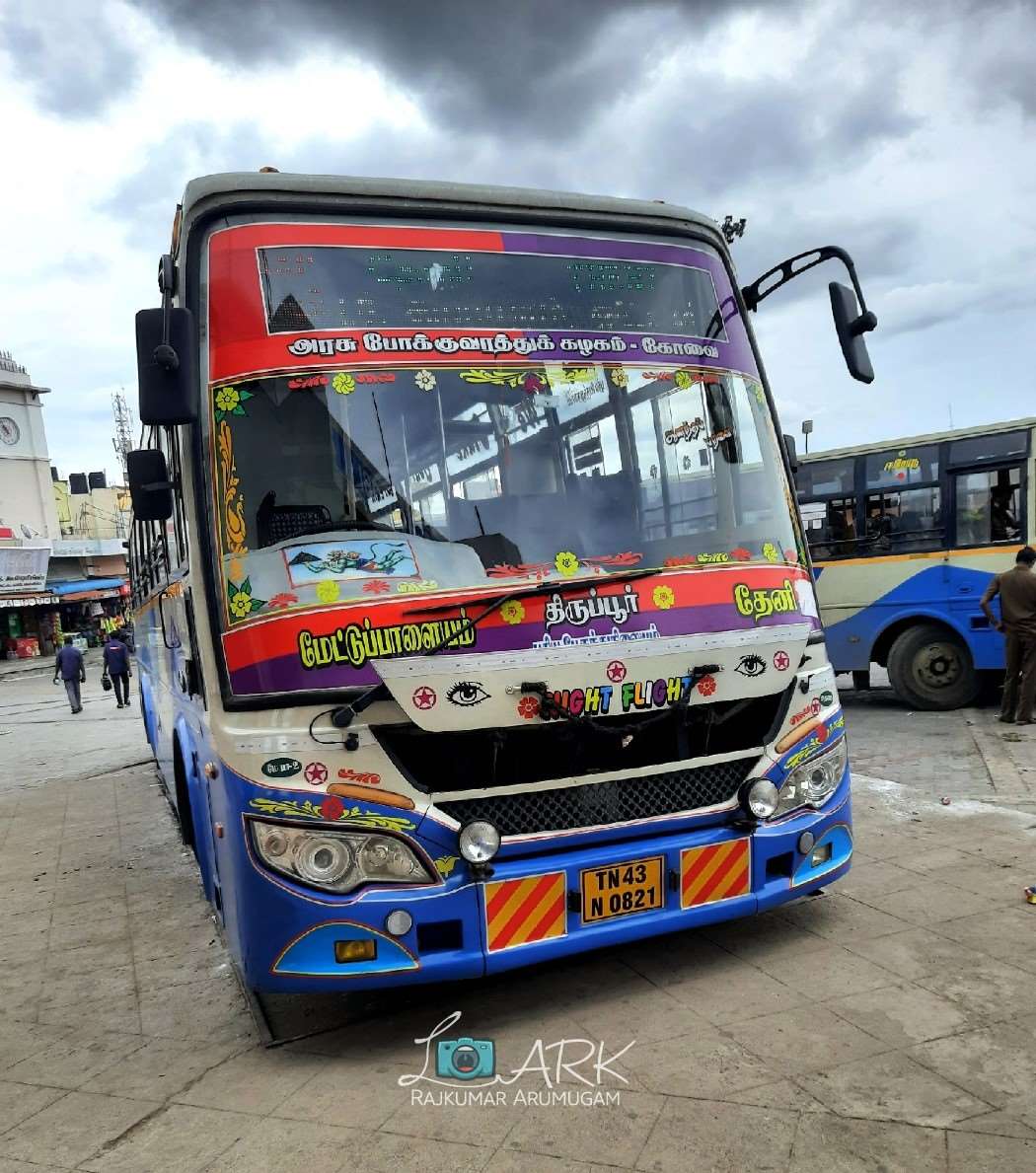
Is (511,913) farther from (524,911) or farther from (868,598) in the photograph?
(868,598)

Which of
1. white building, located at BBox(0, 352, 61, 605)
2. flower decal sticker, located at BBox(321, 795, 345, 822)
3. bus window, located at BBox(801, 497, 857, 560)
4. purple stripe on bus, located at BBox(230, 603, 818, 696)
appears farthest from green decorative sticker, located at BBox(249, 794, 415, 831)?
white building, located at BBox(0, 352, 61, 605)

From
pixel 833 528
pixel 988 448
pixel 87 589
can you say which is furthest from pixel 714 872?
pixel 87 589

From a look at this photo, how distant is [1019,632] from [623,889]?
7105 millimetres

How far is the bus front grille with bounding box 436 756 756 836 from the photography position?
3561 millimetres

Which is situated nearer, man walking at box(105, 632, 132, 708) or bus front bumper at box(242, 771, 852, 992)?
bus front bumper at box(242, 771, 852, 992)

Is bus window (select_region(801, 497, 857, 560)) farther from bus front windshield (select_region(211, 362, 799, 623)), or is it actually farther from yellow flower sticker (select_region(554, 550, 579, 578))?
yellow flower sticker (select_region(554, 550, 579, 578))

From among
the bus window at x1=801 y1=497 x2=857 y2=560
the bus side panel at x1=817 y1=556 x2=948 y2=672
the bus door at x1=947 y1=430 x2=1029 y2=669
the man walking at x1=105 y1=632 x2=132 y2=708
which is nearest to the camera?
the bus door at x1=947 y1=430 x2=1029 y2=669

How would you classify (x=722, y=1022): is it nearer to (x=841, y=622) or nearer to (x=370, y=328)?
(x=370, y=328)

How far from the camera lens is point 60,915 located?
19.6 feet

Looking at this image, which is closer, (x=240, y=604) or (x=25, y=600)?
(x=240, y=604)

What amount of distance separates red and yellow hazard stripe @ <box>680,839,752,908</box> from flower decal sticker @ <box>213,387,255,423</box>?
7.78ft

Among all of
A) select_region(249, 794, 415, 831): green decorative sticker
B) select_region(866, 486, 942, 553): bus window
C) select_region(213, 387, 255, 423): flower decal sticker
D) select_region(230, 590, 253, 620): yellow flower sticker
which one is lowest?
select_region(249, 794, 415, 831): green decorative sticker

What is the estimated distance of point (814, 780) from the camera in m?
4.08

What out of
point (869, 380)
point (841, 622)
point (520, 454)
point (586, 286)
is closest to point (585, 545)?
point (520, 454)
